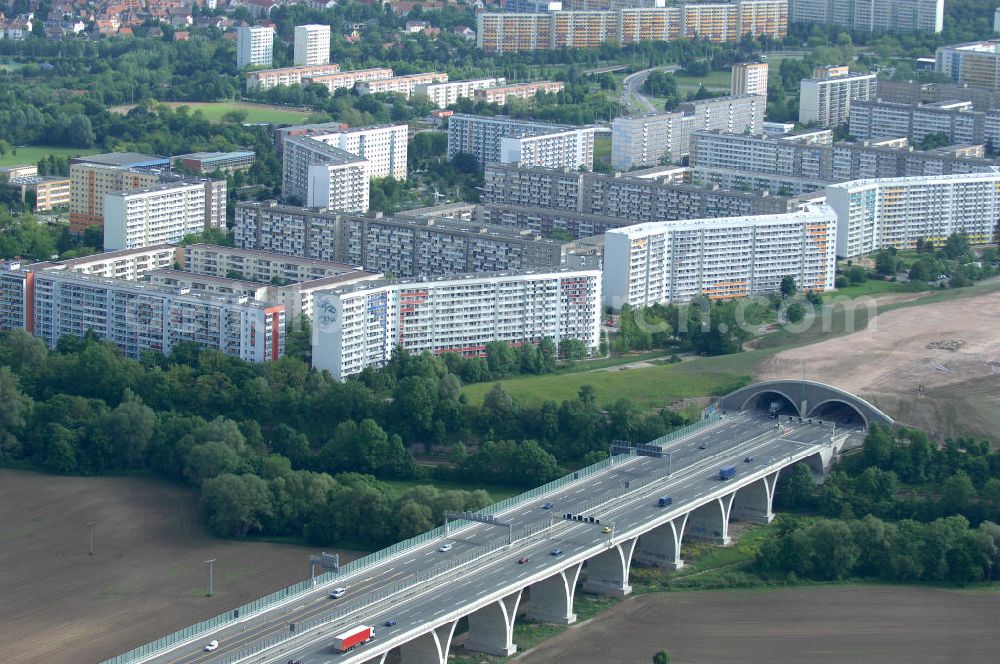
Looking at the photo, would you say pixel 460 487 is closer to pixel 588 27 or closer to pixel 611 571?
pixel 611 571

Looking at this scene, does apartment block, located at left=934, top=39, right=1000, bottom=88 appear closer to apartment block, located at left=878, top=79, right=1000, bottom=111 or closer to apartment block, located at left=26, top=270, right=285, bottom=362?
apartment block, located at left=878, top=79, right=1000, bottom=111

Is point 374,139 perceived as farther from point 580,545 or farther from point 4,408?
point 580,545

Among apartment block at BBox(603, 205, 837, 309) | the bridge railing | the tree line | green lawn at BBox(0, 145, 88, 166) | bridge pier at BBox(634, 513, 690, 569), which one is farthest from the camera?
green lawn at BBox(0, 145, 88, 166)

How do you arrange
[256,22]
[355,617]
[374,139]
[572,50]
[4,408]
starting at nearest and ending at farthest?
[355,617], [4,408], [374,139], [572,50], [256,22]

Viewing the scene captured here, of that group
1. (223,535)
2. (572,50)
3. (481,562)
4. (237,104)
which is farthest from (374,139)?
(481,562)

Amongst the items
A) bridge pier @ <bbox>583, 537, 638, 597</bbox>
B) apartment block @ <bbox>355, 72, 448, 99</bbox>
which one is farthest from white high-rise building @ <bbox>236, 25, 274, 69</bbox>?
bridge pier @ <bbox>583, 537, 638, 597</bbox>

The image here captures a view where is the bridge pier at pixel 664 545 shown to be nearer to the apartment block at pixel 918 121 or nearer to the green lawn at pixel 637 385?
the green lawn at pixel 637 385
